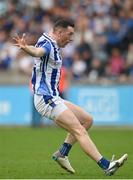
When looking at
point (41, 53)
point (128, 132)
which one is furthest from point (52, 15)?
point (41, 53)

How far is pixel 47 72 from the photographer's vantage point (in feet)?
35.6

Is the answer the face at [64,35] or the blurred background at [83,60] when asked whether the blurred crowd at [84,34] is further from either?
the face at [64,35]

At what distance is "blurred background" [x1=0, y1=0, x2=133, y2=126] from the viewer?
24.9m

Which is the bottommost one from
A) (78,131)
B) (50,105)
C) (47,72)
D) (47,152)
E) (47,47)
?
(47,152)

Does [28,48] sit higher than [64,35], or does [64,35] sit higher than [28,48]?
[64,35]

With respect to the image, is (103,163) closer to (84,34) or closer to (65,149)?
(65,149)

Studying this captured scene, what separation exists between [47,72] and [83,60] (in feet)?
49.1

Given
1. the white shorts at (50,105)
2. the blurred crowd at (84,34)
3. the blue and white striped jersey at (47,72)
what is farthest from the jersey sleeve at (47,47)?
the blurred crowd at (84,34)

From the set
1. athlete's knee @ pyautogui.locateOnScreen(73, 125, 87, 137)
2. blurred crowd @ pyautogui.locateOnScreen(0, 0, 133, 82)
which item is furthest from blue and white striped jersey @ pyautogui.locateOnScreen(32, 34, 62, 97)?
blurred crowd @ pyautogui.locateOnScreen(0, 0, 133, 82)

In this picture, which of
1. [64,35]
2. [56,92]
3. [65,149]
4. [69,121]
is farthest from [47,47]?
[65,149]

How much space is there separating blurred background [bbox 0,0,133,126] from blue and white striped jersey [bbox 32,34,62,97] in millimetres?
12815

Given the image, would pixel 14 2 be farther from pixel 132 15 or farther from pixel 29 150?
pixel 29 150

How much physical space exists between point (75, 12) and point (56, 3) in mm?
829

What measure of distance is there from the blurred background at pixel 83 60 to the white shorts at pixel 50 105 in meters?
12.9
